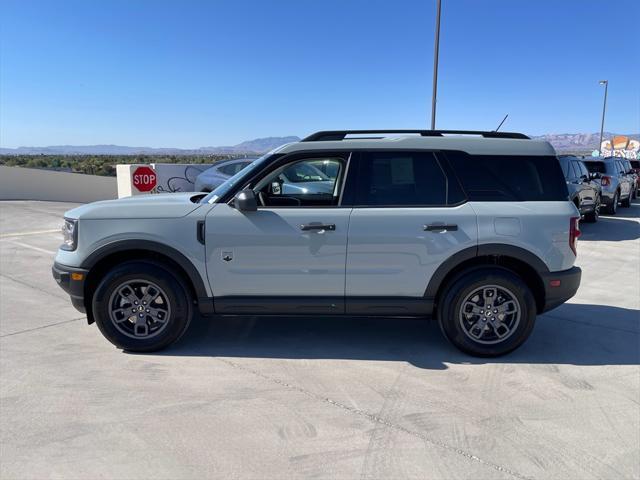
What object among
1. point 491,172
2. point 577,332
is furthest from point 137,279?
point 577,332

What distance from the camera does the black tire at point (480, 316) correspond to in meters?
4.15

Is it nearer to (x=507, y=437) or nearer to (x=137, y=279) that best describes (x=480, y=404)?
(x=507, y=437)

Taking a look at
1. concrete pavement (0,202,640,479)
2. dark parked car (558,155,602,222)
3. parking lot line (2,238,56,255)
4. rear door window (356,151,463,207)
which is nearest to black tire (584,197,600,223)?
dark parked car (558,155,602,222)

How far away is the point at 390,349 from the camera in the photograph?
4.48m

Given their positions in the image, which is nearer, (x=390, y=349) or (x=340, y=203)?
(x=340, y=203)

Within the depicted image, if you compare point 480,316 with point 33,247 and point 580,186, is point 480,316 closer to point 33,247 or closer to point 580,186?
point 33,247

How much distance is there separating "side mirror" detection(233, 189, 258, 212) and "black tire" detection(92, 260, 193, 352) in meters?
0.84

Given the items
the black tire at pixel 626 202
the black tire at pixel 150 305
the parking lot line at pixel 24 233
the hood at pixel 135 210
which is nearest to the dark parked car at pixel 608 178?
the black tire at pixel 626 202

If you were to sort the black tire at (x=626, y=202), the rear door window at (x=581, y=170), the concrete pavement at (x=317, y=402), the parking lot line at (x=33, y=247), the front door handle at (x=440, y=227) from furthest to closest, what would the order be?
1. the black tire at (x=626, y=202)
2. the rear door window at (x=581, y=170)
3. the parking lot line at (x=33, y=247)
4. the front door handle at (x=440, y=227)
5. the concrete pavement at (x=317, y=402)

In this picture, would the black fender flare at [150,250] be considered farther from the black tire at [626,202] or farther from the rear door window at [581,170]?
the black tire at [626,202]

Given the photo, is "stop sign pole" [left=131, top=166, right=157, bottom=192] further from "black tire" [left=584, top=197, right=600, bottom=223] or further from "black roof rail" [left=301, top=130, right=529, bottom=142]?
"black tire" [left=584, top=197, right=600, bottom=223]

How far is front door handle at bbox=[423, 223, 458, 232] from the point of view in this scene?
161 inches

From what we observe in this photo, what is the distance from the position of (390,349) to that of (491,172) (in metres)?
1.77

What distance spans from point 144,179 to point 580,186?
466 inches
